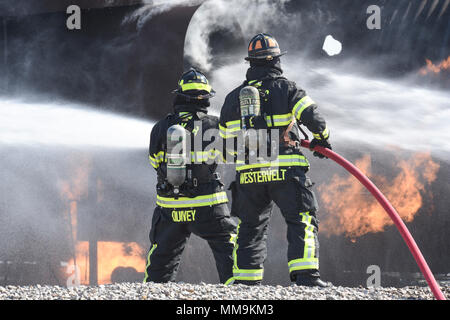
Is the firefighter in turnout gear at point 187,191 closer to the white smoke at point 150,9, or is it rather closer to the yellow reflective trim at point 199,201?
the yellow reflective trim at point 199,201

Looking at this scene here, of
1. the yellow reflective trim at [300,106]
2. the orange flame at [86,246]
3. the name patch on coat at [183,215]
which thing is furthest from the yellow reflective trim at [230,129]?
the orange flame at [86,246]

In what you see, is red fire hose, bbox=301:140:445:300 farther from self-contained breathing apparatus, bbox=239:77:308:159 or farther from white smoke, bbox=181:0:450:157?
white smoke, bbox=181:0:450:157

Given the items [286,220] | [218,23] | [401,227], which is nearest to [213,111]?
[218,23]

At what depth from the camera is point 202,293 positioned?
170 inches

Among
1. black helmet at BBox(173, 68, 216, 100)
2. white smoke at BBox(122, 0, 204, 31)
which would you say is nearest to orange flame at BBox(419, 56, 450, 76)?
white smoke at BBox(122, 0, 204, 31)

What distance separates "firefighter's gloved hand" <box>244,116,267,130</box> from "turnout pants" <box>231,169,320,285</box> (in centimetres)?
53

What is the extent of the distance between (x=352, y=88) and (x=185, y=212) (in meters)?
4.24

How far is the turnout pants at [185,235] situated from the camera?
5543mm

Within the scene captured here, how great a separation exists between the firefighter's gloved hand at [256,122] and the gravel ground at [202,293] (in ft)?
4.88

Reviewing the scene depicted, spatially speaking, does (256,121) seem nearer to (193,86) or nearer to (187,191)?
(193,86)

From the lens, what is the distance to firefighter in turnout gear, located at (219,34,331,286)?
498 cm

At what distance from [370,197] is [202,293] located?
571 centimetres
